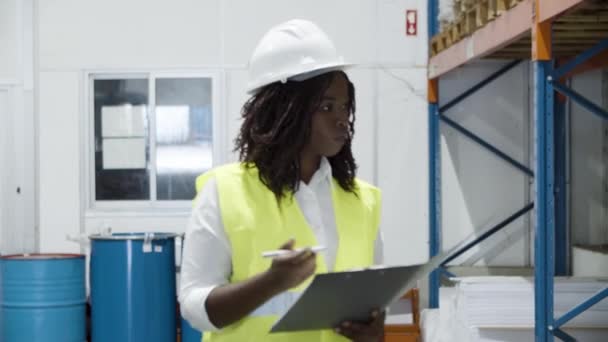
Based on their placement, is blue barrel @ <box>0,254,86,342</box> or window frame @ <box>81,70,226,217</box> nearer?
blue barrel @ <box>0,254,86,342</box>

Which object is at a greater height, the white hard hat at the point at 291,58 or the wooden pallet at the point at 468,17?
the wooden pallet at the point at 468,17

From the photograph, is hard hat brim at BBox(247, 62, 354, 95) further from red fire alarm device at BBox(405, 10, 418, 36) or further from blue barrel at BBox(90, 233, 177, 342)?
red fire alarm device at BBox(405, 10, 418, 36)

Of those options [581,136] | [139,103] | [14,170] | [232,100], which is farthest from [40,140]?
[581,136]

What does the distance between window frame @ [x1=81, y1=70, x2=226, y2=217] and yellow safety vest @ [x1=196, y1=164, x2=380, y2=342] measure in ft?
16.6

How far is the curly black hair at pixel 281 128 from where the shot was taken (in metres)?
1.99

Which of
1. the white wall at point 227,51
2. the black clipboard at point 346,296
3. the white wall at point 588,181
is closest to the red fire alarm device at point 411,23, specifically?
the white wall at point 227,51

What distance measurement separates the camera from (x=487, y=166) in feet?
23.3

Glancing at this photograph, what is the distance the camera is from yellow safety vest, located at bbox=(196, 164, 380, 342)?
198 centimetres

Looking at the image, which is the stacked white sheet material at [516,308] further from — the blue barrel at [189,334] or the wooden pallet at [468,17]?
the blue barrel at [189,334]

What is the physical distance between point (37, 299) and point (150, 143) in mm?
1691

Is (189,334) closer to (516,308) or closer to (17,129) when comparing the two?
(17,129)

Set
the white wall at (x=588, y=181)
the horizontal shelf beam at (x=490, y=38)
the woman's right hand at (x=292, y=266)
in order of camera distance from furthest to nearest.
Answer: the white wall at (x=588, y=181), the horizontal shelf beam at (x=490, y=38), the woman's right hand at (x=292, y=266)

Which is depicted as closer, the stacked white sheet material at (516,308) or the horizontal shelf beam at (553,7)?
the horizontal shelf beam at (553,7)

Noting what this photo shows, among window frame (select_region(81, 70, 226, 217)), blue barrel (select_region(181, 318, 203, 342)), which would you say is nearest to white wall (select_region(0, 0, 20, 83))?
window frame (select_region(81, 70, 226, 217))
